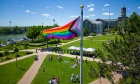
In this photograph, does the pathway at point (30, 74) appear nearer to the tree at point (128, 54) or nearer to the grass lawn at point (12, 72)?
the grass lawn at point (12, 72)

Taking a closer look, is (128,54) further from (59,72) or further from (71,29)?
(59,72)

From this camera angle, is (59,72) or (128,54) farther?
(59,72)

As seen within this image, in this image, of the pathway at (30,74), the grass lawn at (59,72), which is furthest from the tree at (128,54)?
the pathway at (30,74)

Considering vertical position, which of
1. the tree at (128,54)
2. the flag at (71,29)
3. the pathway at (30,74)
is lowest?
the pathway at (30,74)

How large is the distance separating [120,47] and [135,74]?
8.19ft

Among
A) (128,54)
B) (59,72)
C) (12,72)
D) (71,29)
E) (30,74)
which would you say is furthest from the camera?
(12,72)

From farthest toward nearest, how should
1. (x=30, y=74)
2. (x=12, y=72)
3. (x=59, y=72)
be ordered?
(x=12, y=72) → (x=59, y=72) → (x=30, y=74)

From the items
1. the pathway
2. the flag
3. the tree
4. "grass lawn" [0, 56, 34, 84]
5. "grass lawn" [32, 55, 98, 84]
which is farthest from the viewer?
"grass lawn" [0, 56, 34, 84]

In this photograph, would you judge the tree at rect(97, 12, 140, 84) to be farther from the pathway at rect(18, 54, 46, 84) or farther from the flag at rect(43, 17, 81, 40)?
the pathway at rect(18, 54, 46, 84)

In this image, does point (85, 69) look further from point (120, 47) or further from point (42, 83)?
point (120, 47)

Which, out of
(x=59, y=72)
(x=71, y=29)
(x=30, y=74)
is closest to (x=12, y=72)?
(x=30, y=74)

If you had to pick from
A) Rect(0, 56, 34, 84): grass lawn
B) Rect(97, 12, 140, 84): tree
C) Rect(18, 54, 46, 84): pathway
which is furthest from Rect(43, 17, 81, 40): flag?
Rect(0, 56, 34, 84): grass lawn

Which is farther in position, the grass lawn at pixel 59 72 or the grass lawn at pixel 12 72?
the grass lawn at pixel 12 72

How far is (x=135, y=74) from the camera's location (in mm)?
13586
